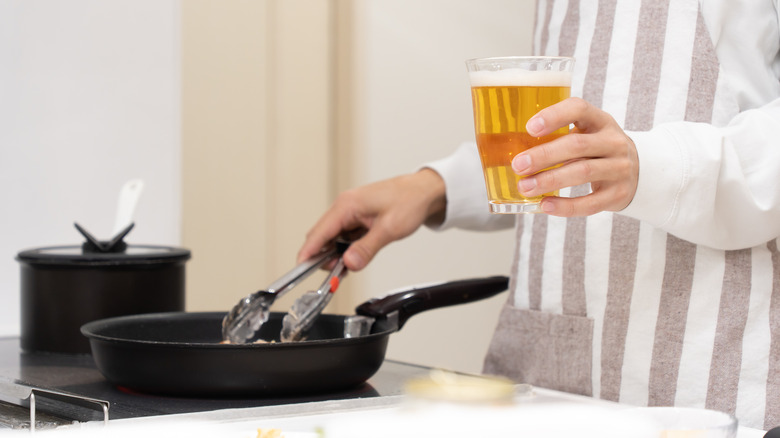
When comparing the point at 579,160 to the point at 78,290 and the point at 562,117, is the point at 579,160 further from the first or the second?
the point at 78,290

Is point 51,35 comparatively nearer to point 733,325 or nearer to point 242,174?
point 242,174

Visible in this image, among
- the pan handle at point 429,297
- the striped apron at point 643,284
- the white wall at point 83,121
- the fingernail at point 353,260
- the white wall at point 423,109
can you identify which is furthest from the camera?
the white wall at point 423,109

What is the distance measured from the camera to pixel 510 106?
2.43 feet

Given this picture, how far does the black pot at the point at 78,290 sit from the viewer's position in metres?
1.18

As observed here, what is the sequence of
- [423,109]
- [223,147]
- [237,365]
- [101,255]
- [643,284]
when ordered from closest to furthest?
[237,365], [643,284], [101,255], [223,147], [423,109]

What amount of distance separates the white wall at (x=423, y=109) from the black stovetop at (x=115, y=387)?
4.28 ft

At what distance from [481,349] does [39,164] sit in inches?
56.7

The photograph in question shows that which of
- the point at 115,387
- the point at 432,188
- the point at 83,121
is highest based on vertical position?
the point at 83,121

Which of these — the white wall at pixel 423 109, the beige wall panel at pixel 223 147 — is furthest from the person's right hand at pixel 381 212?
the white wall at pixel 423 109

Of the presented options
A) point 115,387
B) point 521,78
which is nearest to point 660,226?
point 521,78

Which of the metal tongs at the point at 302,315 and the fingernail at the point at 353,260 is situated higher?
the fingernail at the point at 353,260

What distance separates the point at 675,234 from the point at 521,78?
0.98 ft

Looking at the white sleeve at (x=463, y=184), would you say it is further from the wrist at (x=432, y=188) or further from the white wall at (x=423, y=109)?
the white wall at (x=423, y=109)

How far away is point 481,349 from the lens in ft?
8.48
